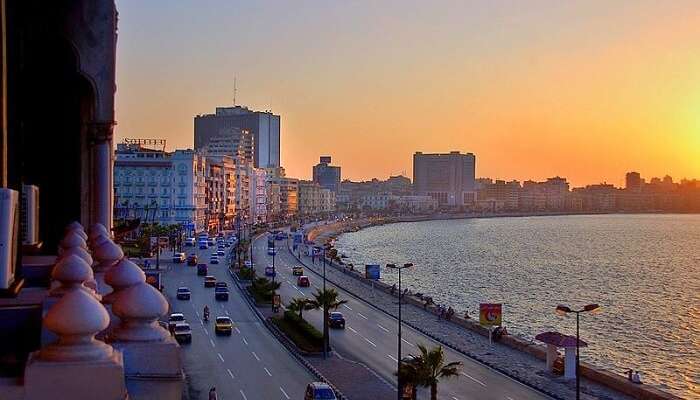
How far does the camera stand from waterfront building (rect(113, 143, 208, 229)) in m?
73.6

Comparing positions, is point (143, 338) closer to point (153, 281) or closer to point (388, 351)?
point (153, 281)

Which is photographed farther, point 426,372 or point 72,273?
point 426,372

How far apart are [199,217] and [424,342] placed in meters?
56.3

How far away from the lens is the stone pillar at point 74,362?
2.51m

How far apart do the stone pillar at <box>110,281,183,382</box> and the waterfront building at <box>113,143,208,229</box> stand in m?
71.1

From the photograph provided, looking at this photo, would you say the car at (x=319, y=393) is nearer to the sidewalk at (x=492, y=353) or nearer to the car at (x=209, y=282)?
the sidewalk at (x=492, y=353)

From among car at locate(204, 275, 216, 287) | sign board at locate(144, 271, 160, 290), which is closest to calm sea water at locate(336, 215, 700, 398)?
car at locate(204, 275, 216, 287)

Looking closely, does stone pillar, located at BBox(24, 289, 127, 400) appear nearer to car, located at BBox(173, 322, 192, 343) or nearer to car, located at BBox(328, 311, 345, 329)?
car, located at BBox(173, 322, 192, 343)

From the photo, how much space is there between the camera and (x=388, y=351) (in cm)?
2506

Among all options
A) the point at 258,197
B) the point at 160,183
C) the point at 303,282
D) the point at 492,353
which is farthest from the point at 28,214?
the point at 258,197

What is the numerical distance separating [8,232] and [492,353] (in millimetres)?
23248

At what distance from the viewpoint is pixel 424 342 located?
1057 inches

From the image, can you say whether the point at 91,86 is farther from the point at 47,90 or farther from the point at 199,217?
the point at 199,217

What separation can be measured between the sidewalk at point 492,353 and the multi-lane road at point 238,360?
18.3 ft
